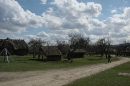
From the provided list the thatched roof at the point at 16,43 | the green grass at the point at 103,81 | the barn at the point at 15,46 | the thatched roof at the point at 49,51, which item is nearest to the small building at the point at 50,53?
the thatched roof at the point at 49,51

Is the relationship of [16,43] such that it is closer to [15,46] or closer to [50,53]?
[15,46]

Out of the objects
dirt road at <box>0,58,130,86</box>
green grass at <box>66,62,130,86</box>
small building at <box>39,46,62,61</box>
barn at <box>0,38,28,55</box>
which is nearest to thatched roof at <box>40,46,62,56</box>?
small building at <box>39,46,62,61</box>

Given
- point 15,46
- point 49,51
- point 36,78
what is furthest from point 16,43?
point 36,78

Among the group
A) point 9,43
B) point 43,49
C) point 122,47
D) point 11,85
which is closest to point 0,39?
point 9,43

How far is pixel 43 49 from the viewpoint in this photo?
55344mm

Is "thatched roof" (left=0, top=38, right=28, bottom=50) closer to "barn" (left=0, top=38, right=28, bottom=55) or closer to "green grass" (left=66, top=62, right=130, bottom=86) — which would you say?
"barn" (left=0, top=38, right=28, bottom=55)

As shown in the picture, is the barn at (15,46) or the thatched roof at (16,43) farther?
the thatched roof at (16,43)

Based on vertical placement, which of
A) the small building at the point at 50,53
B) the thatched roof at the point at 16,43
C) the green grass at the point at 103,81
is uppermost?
the thatched roof at the point at 16,43

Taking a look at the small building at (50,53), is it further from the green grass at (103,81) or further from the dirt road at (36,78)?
the green grass at (103,81)

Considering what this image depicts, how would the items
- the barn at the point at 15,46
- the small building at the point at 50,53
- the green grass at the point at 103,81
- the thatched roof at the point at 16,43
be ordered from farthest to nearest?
the thatched roof at the point at 16,43 → the barn at the point at 15,46 → the small building at the point at 50,53 → the green grass at the point at 103,81

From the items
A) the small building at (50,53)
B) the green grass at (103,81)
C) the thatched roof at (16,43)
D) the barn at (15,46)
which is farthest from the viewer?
the thatched roof at (16,43)

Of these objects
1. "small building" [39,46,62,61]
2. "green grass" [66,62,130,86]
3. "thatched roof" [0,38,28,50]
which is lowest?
"green grass" [66,62,130,86]

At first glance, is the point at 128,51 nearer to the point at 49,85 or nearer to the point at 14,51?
the point at 14,51

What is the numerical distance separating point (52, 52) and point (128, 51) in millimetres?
82165
